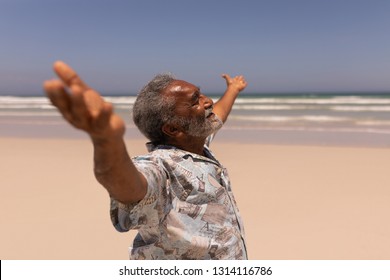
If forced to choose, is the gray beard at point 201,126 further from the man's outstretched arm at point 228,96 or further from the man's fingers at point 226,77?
the man's fingers at point 226,77

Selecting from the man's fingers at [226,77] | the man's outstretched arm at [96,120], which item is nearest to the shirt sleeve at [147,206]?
the man's outstretched arm at [96,120]

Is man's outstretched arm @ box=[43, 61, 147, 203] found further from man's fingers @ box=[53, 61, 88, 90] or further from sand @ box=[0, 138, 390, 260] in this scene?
sand @ box=[0, 138, 390, 260]

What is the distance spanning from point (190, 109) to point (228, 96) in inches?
44.0

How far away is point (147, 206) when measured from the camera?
130 cm

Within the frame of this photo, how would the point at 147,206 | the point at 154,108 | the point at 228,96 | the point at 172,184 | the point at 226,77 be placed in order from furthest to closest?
the point at 226,77
the point at 228,96
the point at 154,108
the point at 172,184
the point at 147,206

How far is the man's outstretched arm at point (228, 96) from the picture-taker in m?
2.55

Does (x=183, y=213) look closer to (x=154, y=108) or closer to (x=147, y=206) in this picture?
(x=147, y=206)

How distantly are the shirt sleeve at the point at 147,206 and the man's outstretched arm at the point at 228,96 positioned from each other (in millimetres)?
1130

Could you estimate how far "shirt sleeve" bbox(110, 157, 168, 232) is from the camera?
4.15 ft

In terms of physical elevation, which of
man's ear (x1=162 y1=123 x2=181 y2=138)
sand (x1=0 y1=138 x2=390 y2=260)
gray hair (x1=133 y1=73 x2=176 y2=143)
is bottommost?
sand (x1=0 y1=138 x2=390 y2=260)

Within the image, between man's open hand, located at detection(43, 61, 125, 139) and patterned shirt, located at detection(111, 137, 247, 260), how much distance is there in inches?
16.4

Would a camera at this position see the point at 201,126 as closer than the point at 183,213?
No

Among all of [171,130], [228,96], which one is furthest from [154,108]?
[228,96]

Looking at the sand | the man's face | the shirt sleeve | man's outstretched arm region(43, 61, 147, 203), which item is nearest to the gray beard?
the man's face
